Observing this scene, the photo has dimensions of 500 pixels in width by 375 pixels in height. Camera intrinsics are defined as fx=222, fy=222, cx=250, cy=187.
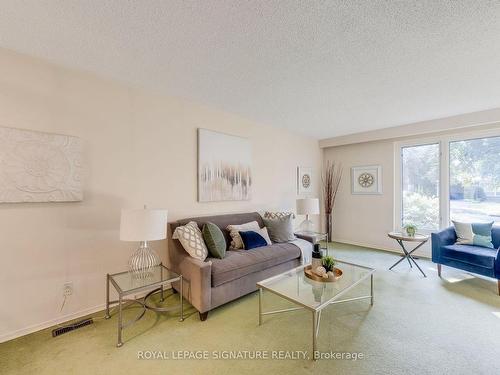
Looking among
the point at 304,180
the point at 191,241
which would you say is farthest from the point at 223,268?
the point at 304,180

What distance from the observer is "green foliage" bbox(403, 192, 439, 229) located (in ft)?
13.1

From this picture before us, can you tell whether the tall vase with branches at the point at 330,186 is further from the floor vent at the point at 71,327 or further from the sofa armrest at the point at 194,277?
the floor vent at the point at 71,327

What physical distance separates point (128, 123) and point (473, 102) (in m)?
4.47

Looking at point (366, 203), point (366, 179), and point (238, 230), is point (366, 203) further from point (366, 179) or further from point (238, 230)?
point (238, 230)

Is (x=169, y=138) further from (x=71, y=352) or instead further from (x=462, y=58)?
(x=462, y=58)

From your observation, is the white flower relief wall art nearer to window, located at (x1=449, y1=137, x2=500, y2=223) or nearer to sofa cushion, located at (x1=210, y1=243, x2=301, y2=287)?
sofa cushion, located at (x1=210, y1=243, x2=301, y2=287)

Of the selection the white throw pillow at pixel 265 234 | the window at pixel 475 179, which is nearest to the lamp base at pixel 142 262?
the white throw pillow at pixel 265 234

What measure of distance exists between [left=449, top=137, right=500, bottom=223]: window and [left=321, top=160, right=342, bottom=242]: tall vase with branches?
1968 millimetres

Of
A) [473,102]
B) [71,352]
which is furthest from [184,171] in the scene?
[473,102]

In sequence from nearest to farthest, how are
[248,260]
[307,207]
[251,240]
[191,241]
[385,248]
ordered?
[191,241], [248,260], [251,240], [307,207], [385,248]

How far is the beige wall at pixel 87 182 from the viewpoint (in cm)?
190

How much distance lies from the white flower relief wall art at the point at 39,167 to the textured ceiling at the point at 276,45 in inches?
29.1

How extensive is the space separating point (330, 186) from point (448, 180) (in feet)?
6.73

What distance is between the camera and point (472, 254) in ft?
9.04
